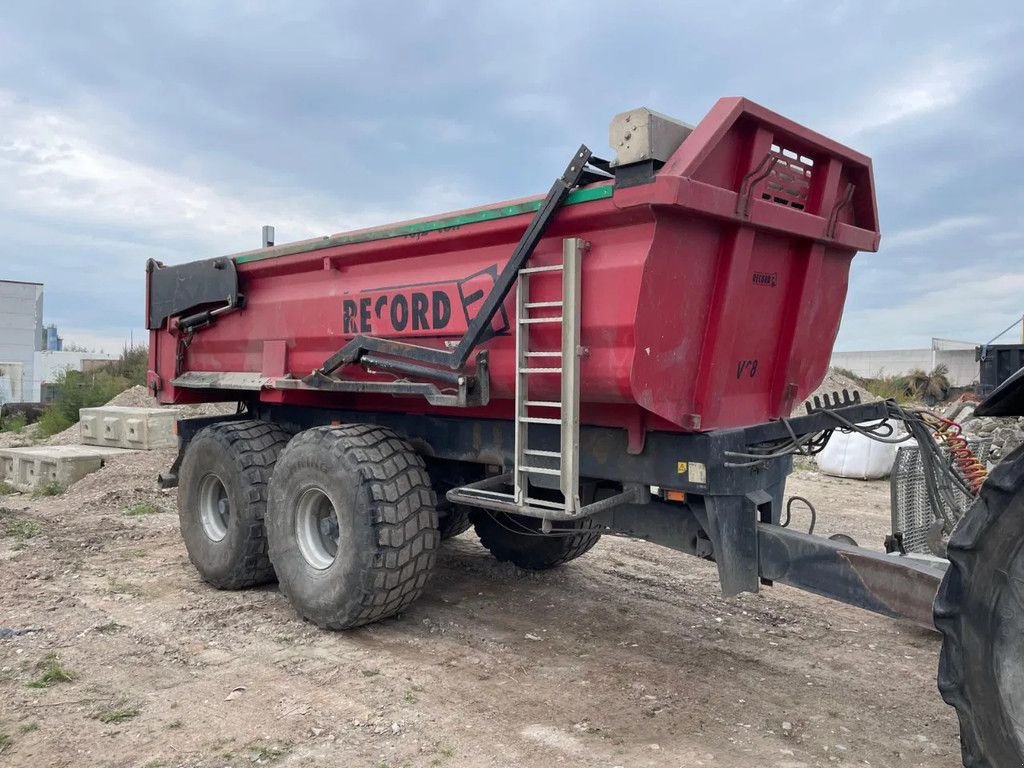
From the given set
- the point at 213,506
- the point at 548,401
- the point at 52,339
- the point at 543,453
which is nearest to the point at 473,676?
the point at 543,453

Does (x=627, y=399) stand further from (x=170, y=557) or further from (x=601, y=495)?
(x=170, y=557)

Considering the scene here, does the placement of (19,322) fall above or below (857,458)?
above

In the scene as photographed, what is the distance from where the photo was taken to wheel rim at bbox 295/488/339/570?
5.05 m

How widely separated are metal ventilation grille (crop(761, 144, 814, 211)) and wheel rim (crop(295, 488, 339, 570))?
9.99 feet

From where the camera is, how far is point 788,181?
394 cm

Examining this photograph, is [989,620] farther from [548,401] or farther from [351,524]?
[351,524]

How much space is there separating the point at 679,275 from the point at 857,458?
915cm

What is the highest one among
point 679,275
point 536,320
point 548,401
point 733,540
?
point 679,275

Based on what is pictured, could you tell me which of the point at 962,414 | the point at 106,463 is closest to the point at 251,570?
the point at 106,463

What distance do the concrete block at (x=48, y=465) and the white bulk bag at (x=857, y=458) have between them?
9.78 m

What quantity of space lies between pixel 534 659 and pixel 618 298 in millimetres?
2062

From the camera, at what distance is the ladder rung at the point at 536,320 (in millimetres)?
3760

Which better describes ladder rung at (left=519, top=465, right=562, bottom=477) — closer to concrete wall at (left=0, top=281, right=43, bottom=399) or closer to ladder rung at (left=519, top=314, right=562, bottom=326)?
ladder rung at (left=519, top=314, right=562, bottom=326)

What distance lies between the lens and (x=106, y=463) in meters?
10.7
